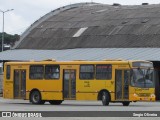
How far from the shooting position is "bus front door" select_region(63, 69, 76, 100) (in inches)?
1706

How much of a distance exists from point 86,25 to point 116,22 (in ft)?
12.0

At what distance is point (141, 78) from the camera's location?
41906mm

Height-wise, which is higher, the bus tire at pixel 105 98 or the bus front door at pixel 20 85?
the bus front door at pixel 20 85

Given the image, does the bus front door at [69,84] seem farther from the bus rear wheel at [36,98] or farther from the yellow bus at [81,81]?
the bus rear wheel at [36,98]

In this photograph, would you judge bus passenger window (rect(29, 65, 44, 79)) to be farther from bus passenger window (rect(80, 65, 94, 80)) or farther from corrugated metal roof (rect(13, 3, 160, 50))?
corrugated metal roof (rect(13, 3, 160, 50))

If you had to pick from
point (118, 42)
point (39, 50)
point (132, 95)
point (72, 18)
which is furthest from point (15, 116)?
point (72, 18)

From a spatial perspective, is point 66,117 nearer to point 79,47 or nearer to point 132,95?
point 132,95

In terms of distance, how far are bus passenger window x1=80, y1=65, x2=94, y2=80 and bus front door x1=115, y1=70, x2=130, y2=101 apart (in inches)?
66.3

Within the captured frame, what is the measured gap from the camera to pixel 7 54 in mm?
70250

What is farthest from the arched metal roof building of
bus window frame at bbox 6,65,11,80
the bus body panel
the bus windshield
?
bus window frame at bbox 6,65,11,80

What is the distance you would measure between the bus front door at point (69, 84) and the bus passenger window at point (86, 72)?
51 cm

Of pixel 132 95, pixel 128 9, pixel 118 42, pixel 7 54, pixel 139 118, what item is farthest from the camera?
pixel 128 9

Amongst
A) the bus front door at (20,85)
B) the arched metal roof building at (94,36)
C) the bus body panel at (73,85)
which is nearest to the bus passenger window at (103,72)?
the bus body panel at (73,85)

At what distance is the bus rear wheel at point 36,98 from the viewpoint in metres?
44.4
